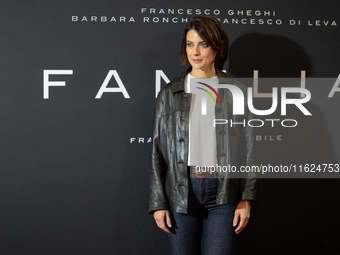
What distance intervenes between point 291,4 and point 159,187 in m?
1.78

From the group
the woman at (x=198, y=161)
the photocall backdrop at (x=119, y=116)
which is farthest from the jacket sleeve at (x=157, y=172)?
the photocall backdrop at (x=119, y=116)

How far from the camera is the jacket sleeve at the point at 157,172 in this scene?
197 cm

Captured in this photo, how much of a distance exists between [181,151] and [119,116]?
2.67ft

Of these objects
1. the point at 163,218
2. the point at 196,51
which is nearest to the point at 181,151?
the point at 163,218

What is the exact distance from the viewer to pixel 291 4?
102 inches

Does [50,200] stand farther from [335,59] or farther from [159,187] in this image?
[335,59]

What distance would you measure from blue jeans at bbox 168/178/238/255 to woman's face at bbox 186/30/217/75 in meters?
0.69

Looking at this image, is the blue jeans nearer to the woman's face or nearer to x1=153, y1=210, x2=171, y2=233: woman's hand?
x1=153, y1=210, x2=171, y2=233: woman's hand

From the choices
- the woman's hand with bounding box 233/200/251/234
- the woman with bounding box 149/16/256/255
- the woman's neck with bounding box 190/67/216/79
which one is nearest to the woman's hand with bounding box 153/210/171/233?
the woman with bounding box 149/16/256/255

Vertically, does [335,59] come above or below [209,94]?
above

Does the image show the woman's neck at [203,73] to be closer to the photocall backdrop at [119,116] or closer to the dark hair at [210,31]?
the dark hair at [210,31]

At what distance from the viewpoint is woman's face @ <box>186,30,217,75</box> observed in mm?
1956

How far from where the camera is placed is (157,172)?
2.01m

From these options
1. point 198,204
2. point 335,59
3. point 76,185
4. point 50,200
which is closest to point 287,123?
point 335,59
